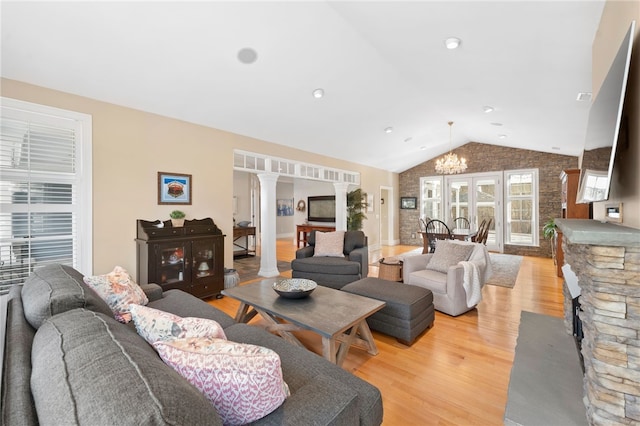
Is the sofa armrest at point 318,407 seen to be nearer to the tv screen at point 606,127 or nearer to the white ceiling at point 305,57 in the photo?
the tv screen at point 606,127

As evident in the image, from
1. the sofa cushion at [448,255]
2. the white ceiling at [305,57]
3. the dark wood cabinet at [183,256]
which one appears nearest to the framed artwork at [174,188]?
the dark wood cabinet at [183,256]

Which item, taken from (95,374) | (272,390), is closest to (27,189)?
(95,374)

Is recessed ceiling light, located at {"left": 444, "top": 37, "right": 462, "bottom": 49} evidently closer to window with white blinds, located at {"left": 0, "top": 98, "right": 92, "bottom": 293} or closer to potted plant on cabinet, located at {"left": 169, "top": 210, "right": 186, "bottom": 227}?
potted plant on cabinet, located at {"left": 169, "top": 210, "right": 186, "bottom": 227}

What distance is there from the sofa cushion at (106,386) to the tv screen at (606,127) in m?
1.95

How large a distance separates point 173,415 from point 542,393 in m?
1.90

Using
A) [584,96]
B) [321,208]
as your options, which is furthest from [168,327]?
[321,208]

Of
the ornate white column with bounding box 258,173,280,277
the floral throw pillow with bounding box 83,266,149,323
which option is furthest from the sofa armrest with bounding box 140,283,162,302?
the ornate white column with bounding box 258,173,280,277

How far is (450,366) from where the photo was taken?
7.32ft

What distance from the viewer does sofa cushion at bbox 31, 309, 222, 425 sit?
557 millimetres

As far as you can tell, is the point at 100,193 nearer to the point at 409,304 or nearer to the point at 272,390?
the point at 272,390

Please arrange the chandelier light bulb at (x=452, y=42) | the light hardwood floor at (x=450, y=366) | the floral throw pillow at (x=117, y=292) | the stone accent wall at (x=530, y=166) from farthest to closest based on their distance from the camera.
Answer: the stone accent wall at (x=530, y=166) → the chandelier light bulb at (x=452, y=42) → the floral throw pillow at (x=117, y=292) → the light hardwood floor at (x=450, y=366)

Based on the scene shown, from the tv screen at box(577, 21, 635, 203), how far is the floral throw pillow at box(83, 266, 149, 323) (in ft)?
9.75

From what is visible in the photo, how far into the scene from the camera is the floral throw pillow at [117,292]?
1897 millimetres

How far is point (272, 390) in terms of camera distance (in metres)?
0.91
